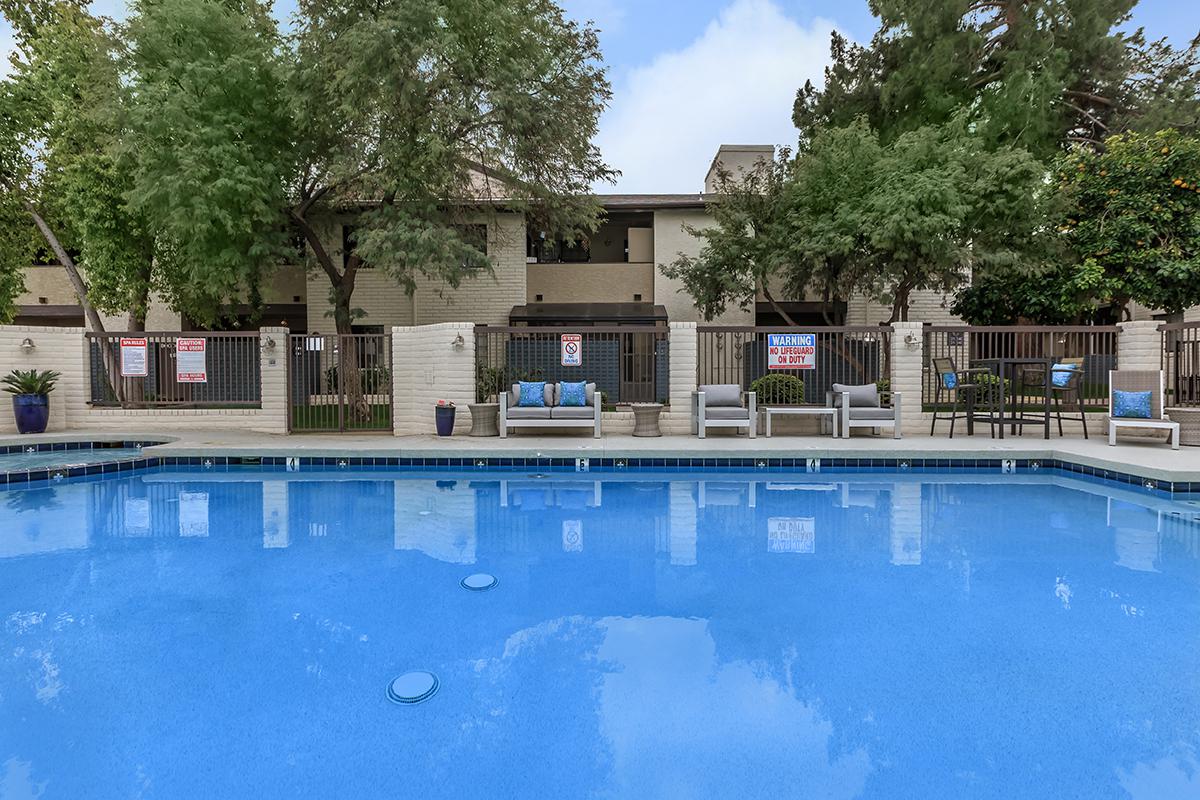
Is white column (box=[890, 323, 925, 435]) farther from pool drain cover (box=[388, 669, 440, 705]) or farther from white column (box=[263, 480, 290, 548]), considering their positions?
pool drain cover (box=[388, 669, 440, 705])

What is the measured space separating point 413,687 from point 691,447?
6.79m

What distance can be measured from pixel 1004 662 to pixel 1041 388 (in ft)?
30.2

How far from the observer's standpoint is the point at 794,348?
11.4m

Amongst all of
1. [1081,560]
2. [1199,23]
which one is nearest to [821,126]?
[1199,23]

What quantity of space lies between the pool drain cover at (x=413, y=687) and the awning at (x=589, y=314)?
13.9 metres

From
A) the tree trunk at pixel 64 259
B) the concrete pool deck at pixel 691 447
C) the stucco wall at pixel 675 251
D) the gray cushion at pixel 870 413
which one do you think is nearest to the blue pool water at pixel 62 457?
the concrete pool deck at pixel 691 447

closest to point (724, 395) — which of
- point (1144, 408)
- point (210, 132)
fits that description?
point (1144, 408)

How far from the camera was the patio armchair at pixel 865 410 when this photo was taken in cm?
1038

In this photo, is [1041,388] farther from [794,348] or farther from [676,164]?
[676,164]

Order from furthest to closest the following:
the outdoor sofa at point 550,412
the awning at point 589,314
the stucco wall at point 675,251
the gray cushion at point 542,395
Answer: the stucco wall at point 675,251
the awning at point 589,314
the gray cushion at point 542,395
the outdoor sofa at point 550,412

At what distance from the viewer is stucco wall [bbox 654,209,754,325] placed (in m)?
17.7

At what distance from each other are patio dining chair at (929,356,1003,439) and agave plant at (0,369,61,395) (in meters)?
15.5

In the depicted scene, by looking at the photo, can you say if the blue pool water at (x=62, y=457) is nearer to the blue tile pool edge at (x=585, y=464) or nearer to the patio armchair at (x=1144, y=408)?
the blue tile pool edge at (x=585, y=464)

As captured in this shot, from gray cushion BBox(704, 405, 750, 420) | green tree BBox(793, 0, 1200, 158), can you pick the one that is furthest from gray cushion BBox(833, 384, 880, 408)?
green tree BBox(793, 0, 1200, 158)
